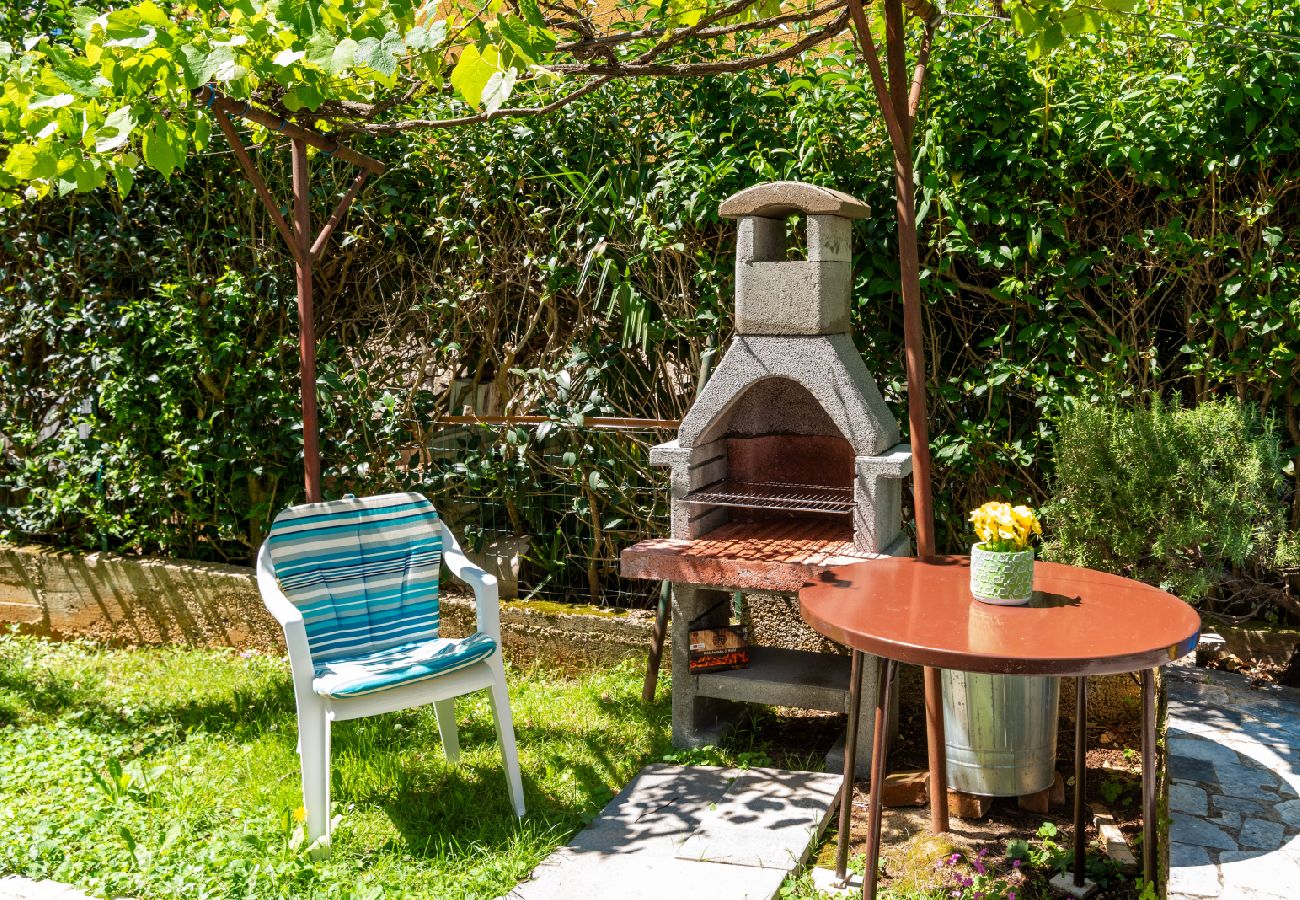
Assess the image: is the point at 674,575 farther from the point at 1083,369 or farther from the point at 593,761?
the point at 1083,369

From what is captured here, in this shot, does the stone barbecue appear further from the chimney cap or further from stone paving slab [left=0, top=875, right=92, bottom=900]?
stone paving slab [left=0, top=875, right=92, bottom=900]

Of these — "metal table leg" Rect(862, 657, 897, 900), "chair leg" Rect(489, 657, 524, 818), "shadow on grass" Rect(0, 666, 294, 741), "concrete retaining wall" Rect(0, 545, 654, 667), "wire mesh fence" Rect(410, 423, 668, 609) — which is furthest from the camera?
"concrete retaining wall" Rect(0, 545, 654, 667)

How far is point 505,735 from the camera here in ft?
12.8

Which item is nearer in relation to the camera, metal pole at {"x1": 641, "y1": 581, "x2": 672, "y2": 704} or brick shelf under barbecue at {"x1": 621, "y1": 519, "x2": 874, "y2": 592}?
brick shelf under barbecue at {"x1": 621, "y1": 519, "x2": 874, "y2": 592}

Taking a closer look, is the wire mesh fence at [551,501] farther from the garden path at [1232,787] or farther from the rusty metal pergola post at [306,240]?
the garden path at [1232,787]

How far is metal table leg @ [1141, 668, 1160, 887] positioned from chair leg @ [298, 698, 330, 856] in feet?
7.78

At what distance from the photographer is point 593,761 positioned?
439 cm

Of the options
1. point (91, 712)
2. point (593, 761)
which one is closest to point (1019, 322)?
point (593, 761)

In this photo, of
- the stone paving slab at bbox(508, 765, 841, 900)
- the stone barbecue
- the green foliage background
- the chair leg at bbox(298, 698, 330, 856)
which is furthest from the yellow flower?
the chair leg at bbox(298, 698, 330, 856)

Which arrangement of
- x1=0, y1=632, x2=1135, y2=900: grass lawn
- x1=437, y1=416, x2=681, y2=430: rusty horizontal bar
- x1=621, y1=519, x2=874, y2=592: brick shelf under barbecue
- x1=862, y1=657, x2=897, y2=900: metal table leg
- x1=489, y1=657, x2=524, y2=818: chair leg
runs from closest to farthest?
1. x1=862, y1=657, x2=897, y2=900: metal table leg
2. x1=0, y1=632, x2=1135, y2=900: grass lawn
3. x1=489, y1=657, x2=524, y2=818: chair leg
4. x1=621, y1=519, x2=874, y2=592: brick shelf under barbecue
5. x1=437, y1=416, x2=681, y2=430: rusty horizontal bar

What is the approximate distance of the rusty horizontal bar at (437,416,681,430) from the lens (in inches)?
199

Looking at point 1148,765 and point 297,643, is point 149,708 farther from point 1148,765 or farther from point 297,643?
point 1148,765

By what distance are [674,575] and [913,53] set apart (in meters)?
2.27

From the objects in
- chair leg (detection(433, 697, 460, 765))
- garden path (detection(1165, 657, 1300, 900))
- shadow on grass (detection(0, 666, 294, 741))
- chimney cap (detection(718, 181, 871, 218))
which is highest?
chimney cap (detection(718, 181, 871, 218))
